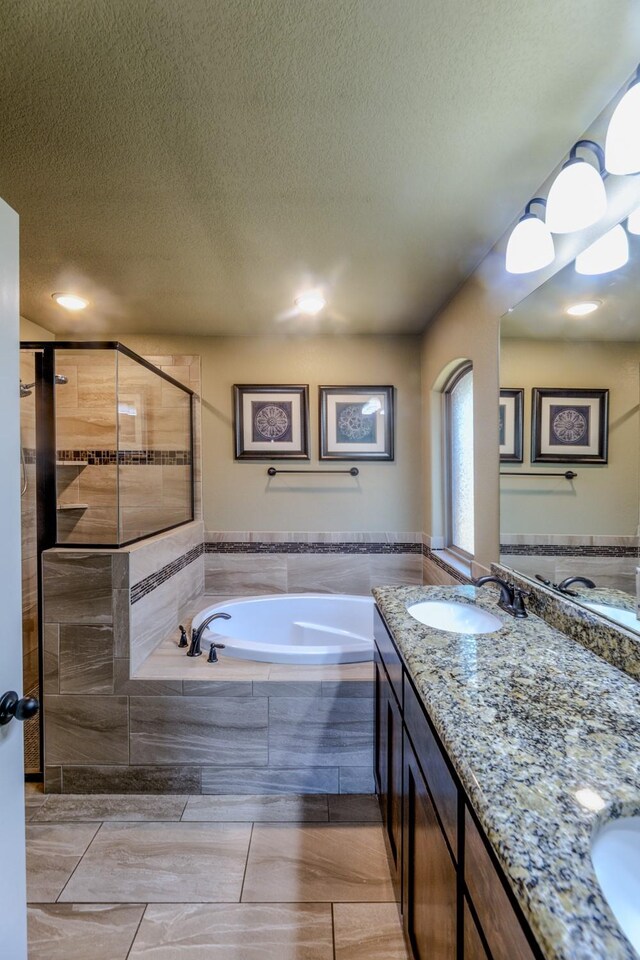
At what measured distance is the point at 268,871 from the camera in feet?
4.83

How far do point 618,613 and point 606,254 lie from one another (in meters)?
1.04

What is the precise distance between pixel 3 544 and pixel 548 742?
3.74 ft

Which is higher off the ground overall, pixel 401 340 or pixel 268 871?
pixel 401 340

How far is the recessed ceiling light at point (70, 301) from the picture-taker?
244 centimetres

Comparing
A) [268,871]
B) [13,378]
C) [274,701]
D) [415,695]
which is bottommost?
[268,871]

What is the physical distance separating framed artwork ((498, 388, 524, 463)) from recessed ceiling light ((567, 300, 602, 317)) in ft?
1.12

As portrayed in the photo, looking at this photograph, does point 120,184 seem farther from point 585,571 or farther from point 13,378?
point 585,571

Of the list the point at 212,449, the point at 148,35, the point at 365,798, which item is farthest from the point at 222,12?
the point at 365,798

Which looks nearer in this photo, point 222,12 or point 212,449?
point 222,12

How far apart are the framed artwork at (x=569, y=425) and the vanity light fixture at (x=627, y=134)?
0.56 m

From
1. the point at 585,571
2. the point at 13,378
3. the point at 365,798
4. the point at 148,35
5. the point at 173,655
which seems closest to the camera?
the point at 13,378

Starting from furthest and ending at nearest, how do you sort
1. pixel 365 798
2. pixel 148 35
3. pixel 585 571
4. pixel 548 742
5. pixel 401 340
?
pixel 401 340, pixel 365 798, pixel 585 571, pixel 148 35, pixel 548 742

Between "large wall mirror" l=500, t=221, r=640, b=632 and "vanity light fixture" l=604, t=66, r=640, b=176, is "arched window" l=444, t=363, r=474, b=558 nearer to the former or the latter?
"large wall mirror" l=500, t=221, r=640, b=632

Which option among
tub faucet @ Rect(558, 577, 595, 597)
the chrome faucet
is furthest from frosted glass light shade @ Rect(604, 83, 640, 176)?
the chrome faucet
